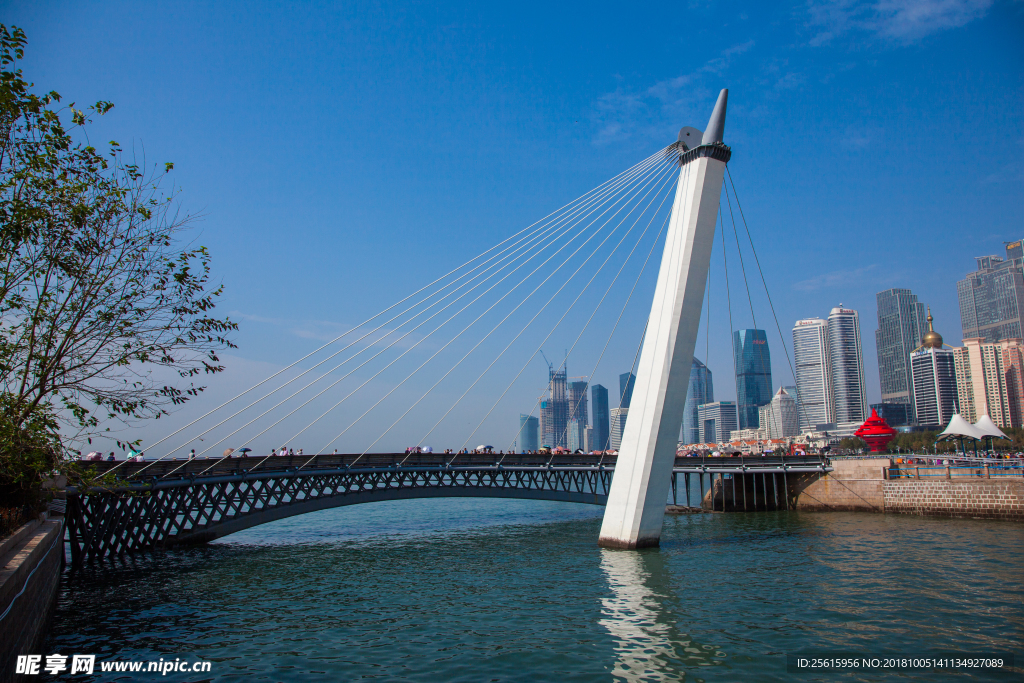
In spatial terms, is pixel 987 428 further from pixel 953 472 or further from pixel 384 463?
pixel 384 463

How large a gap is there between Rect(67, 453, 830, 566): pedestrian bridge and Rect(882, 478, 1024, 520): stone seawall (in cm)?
560

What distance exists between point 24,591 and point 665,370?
22.8m

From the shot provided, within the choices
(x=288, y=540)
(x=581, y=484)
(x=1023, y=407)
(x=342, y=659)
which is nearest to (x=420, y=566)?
(x=342, y=659)

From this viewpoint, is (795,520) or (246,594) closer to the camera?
(246,594)

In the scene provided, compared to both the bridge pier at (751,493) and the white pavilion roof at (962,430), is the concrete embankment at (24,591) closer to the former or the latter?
the bridge pier at (751,493)

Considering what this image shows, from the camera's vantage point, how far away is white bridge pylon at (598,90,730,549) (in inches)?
1061

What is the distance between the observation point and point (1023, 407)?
595ft

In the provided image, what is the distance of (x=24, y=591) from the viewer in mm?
10938

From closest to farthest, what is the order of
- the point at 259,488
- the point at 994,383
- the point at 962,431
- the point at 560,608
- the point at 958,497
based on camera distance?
1. the point at 560,608
2. the point at 259,488
3. the point at 958,497
4. the point at 962,431
5. the point at 994,383

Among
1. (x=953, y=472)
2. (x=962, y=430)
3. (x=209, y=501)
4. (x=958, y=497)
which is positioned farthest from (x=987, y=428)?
(x=209, y=501)

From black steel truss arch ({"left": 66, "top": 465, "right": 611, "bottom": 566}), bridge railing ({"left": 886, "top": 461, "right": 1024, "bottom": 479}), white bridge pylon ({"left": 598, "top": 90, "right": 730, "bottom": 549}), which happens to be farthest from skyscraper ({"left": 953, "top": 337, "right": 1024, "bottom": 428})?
white bridge pylon ({"left": 598, "top": 90, "right": 730, "bottom": 549})

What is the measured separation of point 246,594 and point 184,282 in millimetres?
12551

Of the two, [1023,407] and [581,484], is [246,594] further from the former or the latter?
[1023,407]

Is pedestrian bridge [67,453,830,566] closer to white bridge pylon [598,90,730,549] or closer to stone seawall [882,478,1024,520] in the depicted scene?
stone seawall [882,478,1024,520]
